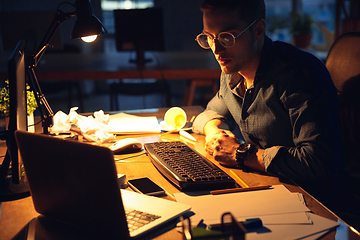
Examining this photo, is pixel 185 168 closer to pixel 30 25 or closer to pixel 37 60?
pixel 37 60

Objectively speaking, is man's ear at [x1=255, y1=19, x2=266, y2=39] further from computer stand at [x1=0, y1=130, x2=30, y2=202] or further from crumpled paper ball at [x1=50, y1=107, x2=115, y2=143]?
computer stand at [x1=0, y1=130, x2=30, y2=202]

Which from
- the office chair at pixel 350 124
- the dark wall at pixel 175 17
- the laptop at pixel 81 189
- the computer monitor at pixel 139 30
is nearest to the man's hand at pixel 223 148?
the laptop at pixel 81 189

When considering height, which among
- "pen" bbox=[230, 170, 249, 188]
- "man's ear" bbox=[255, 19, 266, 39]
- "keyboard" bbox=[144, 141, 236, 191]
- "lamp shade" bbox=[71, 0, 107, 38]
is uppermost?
"lamp shade" bbox=[71, 0, 107, 38]

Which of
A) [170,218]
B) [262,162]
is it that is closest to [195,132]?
[262,162]

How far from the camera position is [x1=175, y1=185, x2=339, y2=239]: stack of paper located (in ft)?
2.30

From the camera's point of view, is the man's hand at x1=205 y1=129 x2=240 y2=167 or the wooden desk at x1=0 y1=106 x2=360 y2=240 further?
the man's hand at x1=205 y1=129 x2=240 y2=167

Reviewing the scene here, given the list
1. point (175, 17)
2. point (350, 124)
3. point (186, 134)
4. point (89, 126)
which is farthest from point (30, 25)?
point (350, 124)

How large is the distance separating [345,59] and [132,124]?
1038 millimetres

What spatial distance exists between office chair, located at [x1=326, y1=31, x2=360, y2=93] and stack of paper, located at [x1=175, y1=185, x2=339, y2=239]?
81cm

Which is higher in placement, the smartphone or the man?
the man

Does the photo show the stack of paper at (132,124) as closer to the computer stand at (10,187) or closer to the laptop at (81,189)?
the computer stand at (10,187)

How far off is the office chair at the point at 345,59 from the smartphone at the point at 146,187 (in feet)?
3.36

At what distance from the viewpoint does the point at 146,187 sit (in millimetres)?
929

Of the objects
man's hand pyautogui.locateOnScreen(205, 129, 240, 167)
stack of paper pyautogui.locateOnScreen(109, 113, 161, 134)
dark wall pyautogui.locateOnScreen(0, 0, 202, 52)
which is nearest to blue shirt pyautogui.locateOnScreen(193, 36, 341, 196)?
man's hand pyautogui.locateOnScreen(205, 129, 240, 167)
